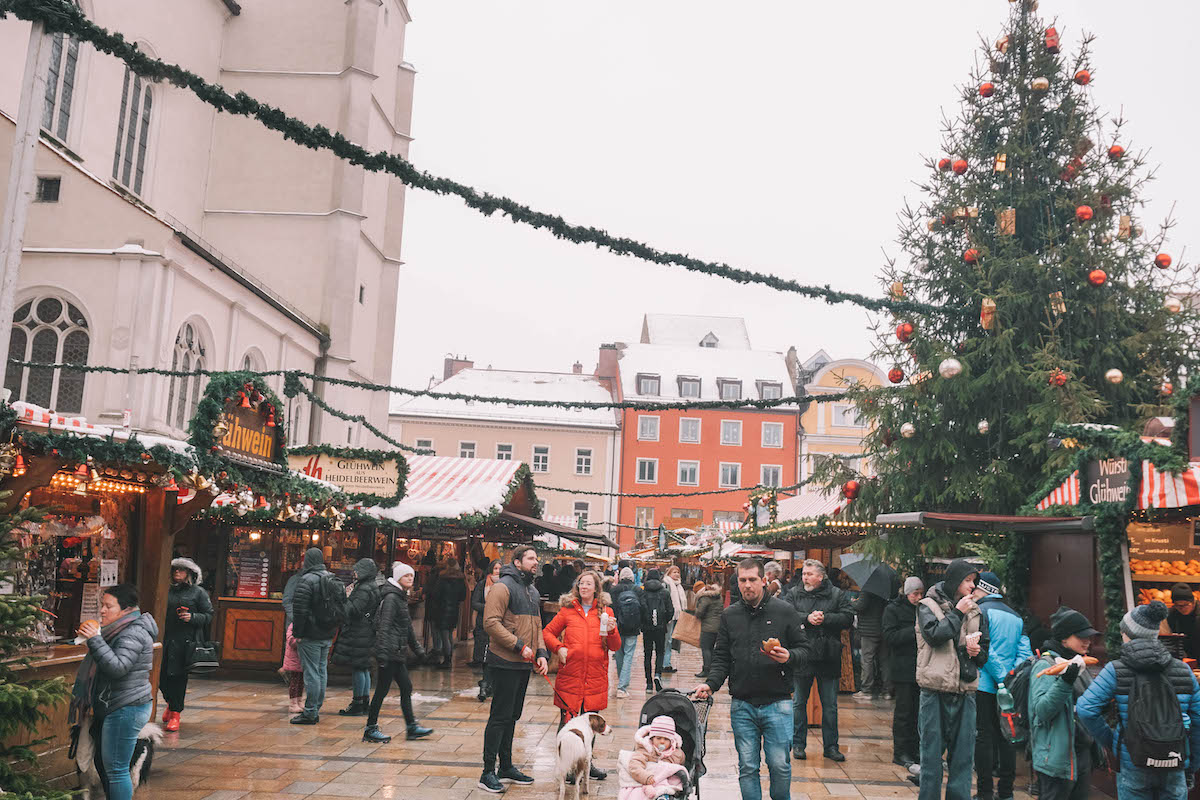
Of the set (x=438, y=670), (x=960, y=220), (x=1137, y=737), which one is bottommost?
(x=438, y=670)

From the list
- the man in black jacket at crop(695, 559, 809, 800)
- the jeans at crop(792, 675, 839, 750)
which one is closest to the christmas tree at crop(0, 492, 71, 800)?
the man in black jacket at crop(695, 559, 809, 800)

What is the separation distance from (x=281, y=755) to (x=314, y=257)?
23.8m

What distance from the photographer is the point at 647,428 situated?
5475 cm

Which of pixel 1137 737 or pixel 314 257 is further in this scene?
pixel 314 257

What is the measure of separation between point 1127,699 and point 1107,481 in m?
3.94

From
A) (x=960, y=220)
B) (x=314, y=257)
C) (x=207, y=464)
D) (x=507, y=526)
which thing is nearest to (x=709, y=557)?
(x=507, y=526)

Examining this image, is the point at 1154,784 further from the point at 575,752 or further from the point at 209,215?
the point at 209,215

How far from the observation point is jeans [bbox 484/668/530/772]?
7539 millimetres

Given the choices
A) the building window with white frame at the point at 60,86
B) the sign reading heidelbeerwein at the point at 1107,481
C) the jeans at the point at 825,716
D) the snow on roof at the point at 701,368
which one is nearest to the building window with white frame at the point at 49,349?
the building window with white frame at the point at 60,86

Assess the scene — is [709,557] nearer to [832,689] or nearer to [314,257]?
[314,257]

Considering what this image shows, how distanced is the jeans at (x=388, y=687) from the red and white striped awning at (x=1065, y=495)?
671 centimetres

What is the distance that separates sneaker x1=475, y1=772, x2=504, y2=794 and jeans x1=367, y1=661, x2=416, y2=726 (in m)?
2.12

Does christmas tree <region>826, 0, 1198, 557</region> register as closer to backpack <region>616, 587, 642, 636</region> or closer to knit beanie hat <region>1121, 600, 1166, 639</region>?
backpack <region>616, 587, 642, 636</region>

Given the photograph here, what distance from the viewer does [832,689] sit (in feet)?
30.9
